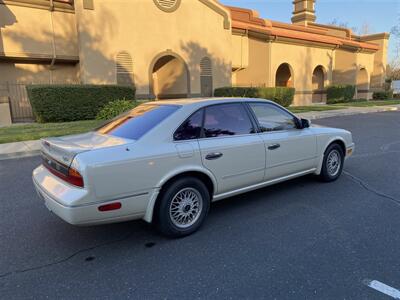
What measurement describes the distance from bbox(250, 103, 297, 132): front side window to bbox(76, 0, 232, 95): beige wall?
13.3m

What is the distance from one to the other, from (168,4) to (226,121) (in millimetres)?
15774

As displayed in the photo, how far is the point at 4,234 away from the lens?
365cm

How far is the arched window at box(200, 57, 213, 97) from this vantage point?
1953cm

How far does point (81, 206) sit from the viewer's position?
9.57ft

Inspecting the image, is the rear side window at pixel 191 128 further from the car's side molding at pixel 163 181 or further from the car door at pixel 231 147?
the car's side molding at pixel 163 181

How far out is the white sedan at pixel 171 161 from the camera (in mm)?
3000

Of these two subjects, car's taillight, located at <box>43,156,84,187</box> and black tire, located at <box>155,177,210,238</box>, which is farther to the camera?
black tire, located at <box>155,177,210,238</box>

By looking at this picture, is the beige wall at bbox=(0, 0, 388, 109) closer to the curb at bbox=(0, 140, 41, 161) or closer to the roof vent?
the roof vent

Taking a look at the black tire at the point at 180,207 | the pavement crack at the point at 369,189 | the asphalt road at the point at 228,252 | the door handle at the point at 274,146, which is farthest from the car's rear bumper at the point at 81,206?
the pavement crack at the point at 369,189

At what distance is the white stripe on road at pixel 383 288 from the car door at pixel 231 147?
177 cm

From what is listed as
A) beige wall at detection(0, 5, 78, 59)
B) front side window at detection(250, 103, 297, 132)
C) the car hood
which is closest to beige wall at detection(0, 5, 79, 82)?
beige wall at detection(0, 5, 78, 59)

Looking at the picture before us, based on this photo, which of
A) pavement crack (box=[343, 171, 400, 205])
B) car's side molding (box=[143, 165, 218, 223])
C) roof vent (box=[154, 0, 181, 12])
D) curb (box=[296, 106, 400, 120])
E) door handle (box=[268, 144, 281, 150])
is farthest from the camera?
roof vent (box=[154, 0, 181, 12])

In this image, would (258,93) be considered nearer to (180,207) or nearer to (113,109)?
(113,109)

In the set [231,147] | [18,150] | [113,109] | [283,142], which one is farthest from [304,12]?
[231,147]
